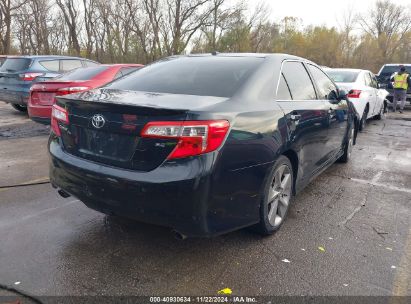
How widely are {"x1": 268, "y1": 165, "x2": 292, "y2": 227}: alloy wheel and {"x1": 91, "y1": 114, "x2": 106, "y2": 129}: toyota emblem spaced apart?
4.89 feet

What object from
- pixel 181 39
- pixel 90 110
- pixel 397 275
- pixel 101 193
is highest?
pixel 181 39

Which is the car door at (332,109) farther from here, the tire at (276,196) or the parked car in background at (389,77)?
the parked car in background at (389,77)

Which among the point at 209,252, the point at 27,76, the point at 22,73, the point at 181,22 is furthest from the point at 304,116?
the point at 181,22

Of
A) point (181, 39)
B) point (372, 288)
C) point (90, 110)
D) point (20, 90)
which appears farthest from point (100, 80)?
point (181, 39)

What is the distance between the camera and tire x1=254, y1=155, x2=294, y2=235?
303cm

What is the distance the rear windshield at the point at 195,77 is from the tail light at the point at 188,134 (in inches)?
21.9

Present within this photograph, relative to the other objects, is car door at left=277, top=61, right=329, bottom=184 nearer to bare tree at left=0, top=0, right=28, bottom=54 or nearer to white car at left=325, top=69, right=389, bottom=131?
white car at left=325, top=69, right=389, bottom=131

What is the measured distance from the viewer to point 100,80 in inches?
295

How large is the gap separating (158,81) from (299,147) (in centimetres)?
147

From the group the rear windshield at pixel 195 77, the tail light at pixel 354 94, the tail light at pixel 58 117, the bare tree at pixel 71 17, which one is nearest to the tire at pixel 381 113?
the tail light at pixel 354 94

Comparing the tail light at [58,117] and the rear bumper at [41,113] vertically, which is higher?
the tail light at [58,117]

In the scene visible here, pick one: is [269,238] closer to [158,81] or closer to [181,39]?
[158,81]

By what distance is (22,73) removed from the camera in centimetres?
962

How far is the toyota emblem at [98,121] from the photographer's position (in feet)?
8.66
